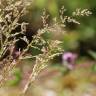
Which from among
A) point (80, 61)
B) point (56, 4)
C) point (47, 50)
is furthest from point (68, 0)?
point (47, 50)

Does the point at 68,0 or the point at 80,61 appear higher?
the point at 68,0

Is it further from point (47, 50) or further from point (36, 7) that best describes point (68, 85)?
point (47, 50)

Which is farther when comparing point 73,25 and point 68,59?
point 73,25

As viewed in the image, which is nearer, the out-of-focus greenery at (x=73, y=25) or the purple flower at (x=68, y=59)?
the purple flower at (x=68, y=59)

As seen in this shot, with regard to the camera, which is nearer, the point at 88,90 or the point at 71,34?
the point at 88,90

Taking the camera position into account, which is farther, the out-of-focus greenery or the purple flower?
the out-of-focus greenery

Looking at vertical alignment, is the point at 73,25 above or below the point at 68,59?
below

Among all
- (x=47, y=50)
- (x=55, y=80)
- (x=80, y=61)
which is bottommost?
(x=80, y=61)

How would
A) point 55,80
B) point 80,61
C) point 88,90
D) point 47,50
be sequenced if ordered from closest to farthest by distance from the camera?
1. point 47,50
2. point 88,90
3. point 55,80
4. point 80,61

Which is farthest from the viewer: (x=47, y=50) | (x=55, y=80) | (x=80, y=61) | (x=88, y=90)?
(x=80, y=61)

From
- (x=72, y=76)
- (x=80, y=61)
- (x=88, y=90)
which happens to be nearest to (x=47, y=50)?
(x=88, y=90)
